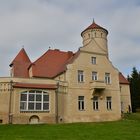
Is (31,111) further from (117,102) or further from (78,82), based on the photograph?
(117,102)

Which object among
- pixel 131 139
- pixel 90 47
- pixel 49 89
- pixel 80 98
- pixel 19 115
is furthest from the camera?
pixel 90 47

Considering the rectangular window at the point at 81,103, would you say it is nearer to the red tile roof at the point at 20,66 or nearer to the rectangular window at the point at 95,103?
the rectangular window at the point at 95,103

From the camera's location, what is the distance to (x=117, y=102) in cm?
3581

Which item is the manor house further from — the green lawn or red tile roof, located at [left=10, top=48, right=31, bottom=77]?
the green lawn

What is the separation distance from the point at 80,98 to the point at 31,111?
7.11 m

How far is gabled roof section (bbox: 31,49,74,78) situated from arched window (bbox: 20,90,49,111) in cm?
518

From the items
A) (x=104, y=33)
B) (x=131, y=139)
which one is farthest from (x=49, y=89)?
(x=104, y=33)

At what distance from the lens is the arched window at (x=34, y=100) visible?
29431 mm

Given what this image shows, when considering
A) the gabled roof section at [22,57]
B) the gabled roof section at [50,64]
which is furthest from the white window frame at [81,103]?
the gabled roof section at [22,57]

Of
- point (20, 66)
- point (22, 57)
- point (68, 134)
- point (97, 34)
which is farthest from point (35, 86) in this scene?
point (97, 34)

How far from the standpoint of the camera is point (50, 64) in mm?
37969

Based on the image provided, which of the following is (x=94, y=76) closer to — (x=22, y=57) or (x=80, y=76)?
(x=80, y=76)

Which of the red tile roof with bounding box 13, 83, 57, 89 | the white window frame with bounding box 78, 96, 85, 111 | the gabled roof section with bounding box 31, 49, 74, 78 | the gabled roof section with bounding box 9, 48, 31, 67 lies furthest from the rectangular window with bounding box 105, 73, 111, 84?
the gabled roof section with bounding box 9, 48, 31, 67

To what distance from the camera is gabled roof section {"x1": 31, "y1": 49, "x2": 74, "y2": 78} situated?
3581 cm
